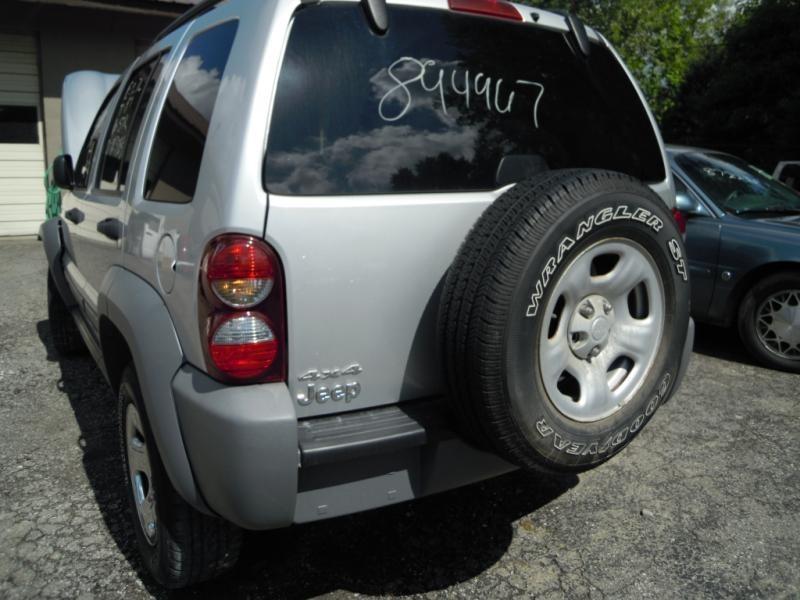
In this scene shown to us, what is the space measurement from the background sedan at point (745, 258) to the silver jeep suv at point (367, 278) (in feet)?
9.57

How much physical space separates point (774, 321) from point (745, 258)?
18.4 inches

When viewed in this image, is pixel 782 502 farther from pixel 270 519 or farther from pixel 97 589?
pixel 97 589

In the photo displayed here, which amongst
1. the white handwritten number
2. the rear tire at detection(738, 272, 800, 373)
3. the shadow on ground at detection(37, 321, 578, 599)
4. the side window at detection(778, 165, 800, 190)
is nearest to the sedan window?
the rear tire at detection(738, 272, 800, 373)

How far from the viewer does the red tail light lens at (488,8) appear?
8.13 feet

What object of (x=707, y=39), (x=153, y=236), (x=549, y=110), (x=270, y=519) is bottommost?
(x=270, y=519)

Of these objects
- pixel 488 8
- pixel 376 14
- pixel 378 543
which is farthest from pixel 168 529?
pixel 488 8

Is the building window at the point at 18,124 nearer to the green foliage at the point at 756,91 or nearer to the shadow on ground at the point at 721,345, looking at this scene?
the shadow on ground at the point at 721,345

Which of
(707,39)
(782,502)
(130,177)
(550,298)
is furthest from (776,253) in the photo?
(707,39)

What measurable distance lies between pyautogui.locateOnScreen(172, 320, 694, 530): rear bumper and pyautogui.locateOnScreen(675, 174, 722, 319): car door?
3620mm

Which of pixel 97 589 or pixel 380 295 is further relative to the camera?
pixel 97 589

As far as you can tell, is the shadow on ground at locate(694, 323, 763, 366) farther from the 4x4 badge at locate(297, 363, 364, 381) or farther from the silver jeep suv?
the 4x4 badge at locate(297, 363, 364, 381)

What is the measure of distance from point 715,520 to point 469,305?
1756mm

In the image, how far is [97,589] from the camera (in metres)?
2.63

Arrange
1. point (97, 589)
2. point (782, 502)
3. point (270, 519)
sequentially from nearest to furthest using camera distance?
point (270, 519)
point (97, 589)
point (782, 502)
